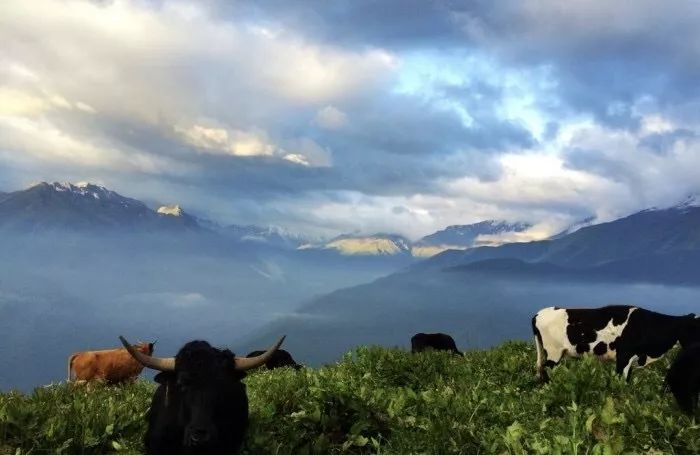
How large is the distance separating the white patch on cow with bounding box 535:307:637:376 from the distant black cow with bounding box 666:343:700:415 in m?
6.27

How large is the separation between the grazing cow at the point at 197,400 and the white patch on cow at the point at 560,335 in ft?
34.1

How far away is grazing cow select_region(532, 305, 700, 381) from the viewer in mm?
14430

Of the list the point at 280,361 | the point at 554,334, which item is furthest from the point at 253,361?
the point at 280,361

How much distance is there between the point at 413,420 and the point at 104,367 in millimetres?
17195

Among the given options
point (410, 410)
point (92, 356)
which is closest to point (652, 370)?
point (410, 410)

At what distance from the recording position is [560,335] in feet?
55.5

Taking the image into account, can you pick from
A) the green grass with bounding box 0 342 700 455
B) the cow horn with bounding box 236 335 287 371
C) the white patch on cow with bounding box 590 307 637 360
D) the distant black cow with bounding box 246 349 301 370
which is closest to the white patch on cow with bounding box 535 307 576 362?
the white patch on cow with bounding box 590 307 637 360

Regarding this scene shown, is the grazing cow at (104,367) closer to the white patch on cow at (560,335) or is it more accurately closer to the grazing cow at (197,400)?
the white patch on cow at (560,335)

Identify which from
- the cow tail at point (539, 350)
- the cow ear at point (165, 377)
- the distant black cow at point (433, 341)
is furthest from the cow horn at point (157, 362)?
the distant black cow at point (433, 341)

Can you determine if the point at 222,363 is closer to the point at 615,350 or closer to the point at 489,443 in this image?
the point at 489,443

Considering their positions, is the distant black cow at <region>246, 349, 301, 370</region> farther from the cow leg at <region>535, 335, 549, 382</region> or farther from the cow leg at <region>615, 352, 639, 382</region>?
the cow leg at <region>615, 352, 639, 382</region>

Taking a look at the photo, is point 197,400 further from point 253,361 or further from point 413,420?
point 413,420

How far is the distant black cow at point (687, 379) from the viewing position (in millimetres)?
9234

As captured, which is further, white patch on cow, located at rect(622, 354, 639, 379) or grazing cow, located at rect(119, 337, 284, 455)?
white patch on cow, located at rect(622, 354, 639, 379)
